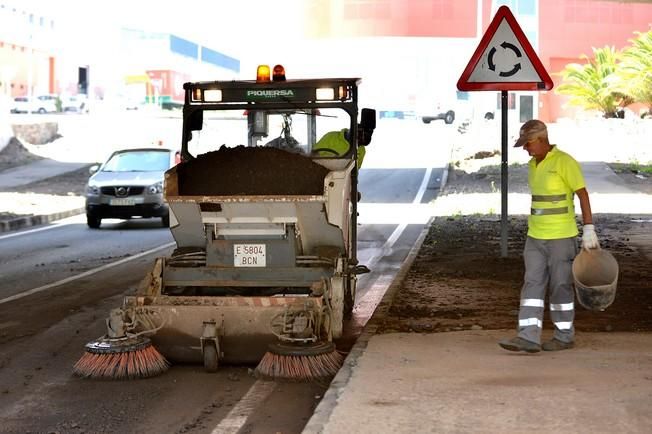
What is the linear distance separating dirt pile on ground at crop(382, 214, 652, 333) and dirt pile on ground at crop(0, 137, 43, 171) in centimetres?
2529

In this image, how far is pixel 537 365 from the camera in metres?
7.49

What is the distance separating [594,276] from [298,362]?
217cm

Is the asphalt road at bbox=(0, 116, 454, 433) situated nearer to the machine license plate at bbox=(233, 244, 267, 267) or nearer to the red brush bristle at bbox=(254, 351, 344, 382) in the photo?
the red brush bristle at bbox=(254, 351, 344, 382)

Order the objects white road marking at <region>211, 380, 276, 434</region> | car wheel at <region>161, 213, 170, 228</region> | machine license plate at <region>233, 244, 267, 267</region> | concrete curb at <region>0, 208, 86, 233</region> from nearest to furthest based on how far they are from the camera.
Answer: white road marking at <region>211, 380, 276, 434</region> < machine license plate at <region>233, 244, 267, 267</region> < car wheel at <region>161, 213, 170, 228</region> < concrete curb at <region>0, 208, 86, 233</region>

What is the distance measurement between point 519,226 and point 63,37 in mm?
82428

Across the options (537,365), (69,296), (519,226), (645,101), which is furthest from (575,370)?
(645,101)

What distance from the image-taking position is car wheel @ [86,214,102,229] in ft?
72.0

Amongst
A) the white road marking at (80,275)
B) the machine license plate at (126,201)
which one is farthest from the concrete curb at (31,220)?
the white road marking at (80,275)

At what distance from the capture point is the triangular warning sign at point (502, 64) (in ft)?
37.7

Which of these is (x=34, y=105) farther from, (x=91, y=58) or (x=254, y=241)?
(x=254, y=241)

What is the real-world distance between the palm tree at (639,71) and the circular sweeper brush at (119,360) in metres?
33.4

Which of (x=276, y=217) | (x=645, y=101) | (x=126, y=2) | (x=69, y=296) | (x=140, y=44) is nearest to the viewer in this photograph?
(x=276, y=217)

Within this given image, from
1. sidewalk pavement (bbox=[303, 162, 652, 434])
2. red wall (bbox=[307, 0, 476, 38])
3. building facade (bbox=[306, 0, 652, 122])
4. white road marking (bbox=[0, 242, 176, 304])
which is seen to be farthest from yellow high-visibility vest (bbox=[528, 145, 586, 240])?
red wall (bbox=[307, 0, 476, 38])

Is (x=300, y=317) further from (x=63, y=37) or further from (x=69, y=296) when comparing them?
(x=63, y=37)
